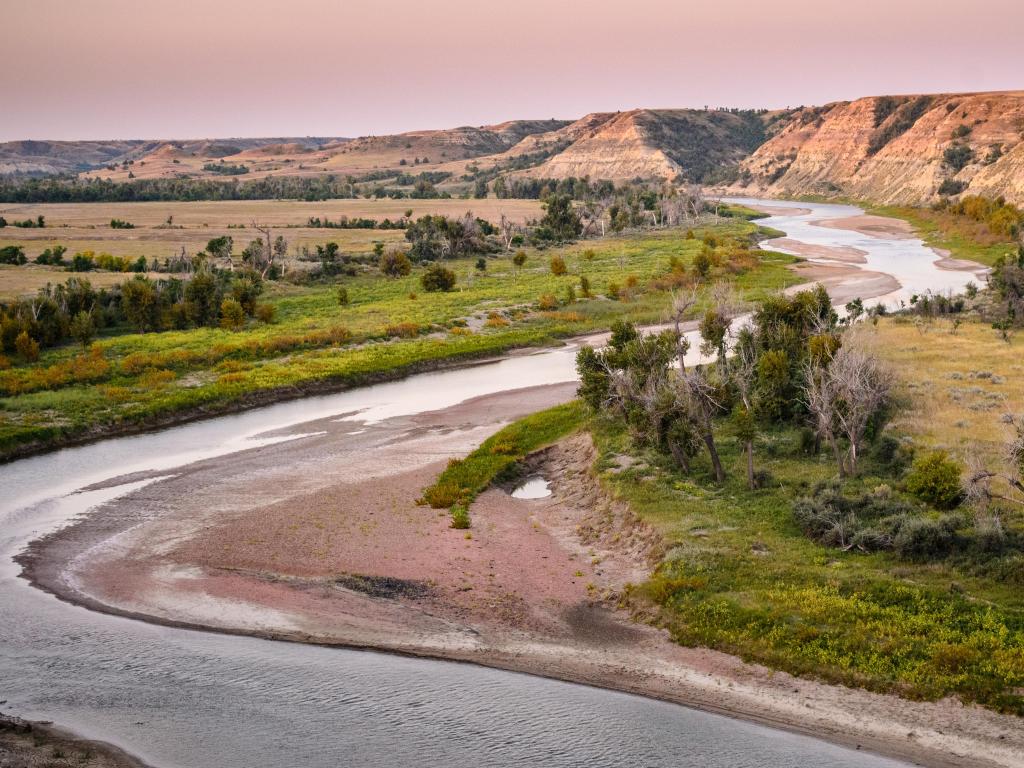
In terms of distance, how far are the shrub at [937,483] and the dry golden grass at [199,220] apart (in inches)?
3253

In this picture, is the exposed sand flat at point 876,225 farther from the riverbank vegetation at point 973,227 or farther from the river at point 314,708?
the river at point 314,708

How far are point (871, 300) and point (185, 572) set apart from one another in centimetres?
6271

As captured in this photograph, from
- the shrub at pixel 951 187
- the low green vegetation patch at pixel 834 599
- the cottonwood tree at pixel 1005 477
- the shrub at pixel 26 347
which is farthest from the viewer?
the shrub at pixel 951 187

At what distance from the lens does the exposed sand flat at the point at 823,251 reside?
342ft

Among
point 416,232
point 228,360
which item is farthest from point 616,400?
point 416,232

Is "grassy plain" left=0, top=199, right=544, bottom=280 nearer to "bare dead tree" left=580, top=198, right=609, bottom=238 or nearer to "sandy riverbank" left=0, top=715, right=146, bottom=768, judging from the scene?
"bare dead tree" left=580, top=198, right=609, bottom=238

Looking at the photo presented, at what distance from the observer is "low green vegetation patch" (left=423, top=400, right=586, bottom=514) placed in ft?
113

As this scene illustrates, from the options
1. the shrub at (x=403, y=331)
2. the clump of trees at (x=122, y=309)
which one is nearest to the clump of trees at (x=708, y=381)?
the shrub at (x=403, y=331)

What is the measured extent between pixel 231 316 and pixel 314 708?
47.9 metres

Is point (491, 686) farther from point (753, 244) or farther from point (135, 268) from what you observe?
point (753, 244)

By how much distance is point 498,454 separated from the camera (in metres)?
39.5

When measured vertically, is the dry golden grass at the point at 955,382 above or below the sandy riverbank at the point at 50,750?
above

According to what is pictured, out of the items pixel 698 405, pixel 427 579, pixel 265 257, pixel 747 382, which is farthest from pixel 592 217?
pixel 427 579

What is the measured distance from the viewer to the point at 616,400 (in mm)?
40375
